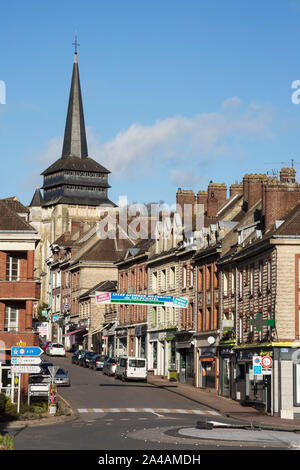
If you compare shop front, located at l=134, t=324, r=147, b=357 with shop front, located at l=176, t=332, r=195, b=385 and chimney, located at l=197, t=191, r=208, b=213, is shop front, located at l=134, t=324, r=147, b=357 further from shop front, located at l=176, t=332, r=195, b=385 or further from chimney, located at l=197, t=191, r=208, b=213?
chimney, located at l=197, t=191, r=208, b=213

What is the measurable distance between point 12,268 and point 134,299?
12.7 metres

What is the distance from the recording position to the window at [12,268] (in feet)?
190

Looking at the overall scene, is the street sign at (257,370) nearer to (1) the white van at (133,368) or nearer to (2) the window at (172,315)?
(1) the white van at (133,368)

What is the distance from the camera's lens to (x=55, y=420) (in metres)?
47.1

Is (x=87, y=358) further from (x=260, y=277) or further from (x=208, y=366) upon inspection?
(x=260, y=277)

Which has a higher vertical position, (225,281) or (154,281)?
(154,281)

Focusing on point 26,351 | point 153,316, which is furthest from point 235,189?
point 26,351

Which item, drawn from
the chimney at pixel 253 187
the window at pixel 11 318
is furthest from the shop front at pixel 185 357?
the window at pixel 11 318

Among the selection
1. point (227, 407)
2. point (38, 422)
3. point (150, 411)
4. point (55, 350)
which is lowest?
point (227, 407)

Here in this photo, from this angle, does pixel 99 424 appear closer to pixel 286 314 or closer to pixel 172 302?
pixel 286 314

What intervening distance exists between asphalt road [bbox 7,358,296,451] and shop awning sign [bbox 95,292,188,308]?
5765mm

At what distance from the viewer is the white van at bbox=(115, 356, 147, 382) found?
73812mm

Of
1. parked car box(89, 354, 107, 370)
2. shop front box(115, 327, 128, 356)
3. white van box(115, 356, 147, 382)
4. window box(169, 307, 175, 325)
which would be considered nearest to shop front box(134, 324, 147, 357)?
shop front box(115, 327, 128, 356)

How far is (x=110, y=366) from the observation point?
7925cm
